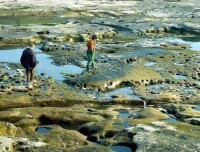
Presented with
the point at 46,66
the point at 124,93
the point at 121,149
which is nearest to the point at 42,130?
the point at 121,149

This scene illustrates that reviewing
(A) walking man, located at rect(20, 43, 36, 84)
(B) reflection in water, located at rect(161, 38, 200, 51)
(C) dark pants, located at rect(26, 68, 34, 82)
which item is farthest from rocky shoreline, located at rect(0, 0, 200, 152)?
(A) walking man, located at rect(20, 43, 36, 84)

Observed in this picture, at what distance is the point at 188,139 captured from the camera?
1912 centimetres

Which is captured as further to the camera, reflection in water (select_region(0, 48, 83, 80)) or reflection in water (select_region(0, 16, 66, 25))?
reflection in water (select_region(0, 16, 66, 25))

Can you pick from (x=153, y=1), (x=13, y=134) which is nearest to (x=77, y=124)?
(x=13, y=134)

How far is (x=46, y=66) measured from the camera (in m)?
35.8

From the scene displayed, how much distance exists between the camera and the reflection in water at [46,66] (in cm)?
3339

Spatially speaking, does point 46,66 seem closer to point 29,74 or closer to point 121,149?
point 29,74

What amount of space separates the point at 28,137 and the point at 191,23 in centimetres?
4857

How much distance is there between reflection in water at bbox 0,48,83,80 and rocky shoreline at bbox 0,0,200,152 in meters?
0.64

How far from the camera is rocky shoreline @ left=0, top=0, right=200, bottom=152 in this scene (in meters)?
19.3

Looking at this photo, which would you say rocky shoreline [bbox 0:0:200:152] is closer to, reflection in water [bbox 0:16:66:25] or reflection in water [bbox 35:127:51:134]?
reflection in water [bbox 35:127:51:134]

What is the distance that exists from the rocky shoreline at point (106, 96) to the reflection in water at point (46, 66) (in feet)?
2.09

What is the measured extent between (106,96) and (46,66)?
31.8 feet

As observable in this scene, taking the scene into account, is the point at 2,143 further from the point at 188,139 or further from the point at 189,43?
the point at 189,43
